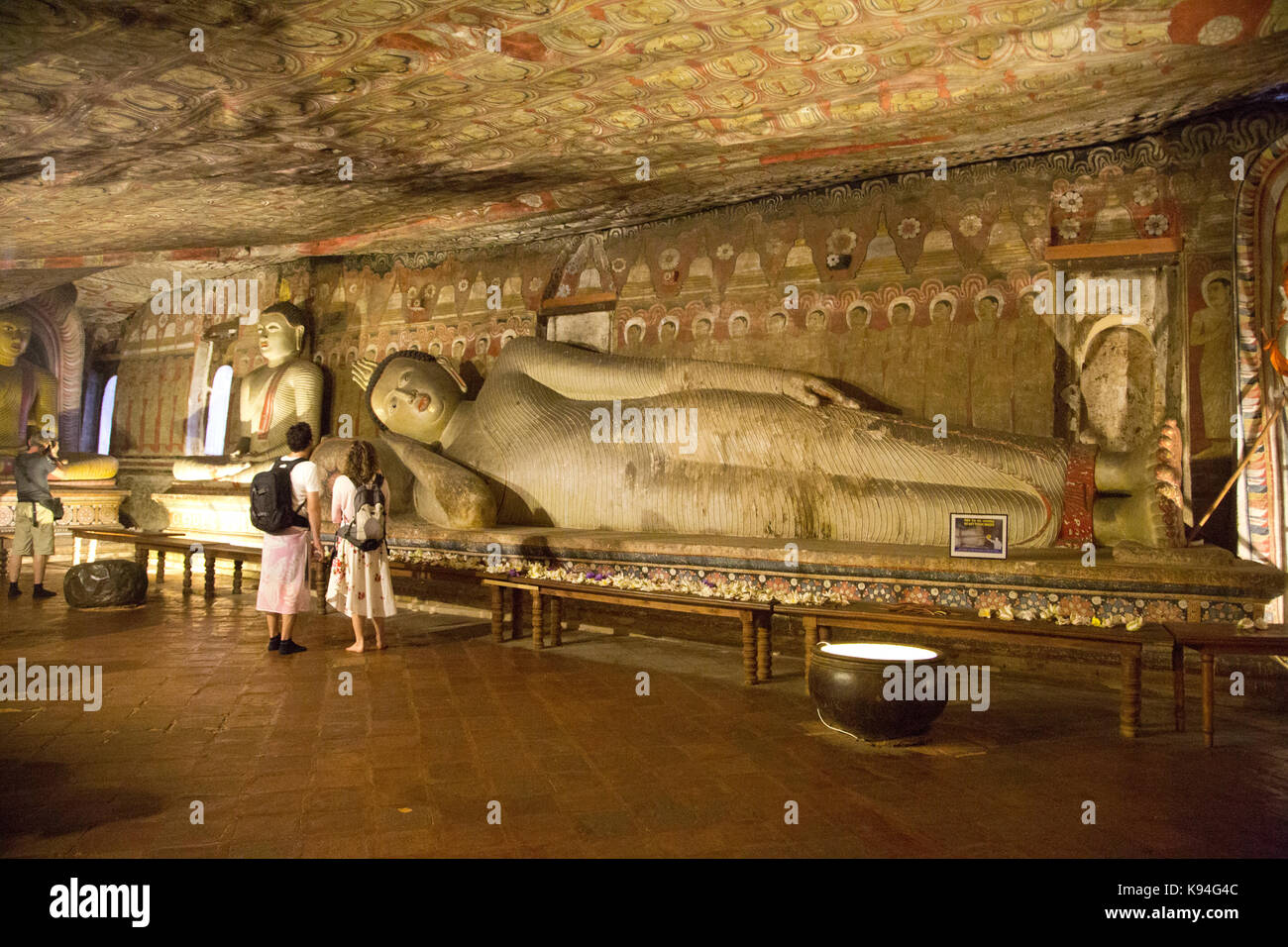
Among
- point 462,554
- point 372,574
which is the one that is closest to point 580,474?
point 462,554

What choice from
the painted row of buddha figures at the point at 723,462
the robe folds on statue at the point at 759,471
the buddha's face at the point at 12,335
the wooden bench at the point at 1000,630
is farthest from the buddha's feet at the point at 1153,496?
the buddha's face at the point at 12,335

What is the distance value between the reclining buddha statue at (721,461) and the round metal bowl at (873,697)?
5.46 ft

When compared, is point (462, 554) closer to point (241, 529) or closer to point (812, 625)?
point (812, 625)

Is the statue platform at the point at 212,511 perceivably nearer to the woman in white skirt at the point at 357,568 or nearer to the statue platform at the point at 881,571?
the statue platform at the point at 881,571

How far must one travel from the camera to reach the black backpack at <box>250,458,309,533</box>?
15.4ft

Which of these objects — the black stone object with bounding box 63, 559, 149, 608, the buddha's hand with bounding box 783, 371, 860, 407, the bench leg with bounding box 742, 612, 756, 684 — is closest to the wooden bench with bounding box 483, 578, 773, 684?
the bench leg with bounding box 742, 612, 756, 684

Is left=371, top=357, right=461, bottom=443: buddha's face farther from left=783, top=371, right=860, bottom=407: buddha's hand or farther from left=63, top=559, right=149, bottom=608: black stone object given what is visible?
left=783, top=371, right=860, bottom=407: buddha's hand

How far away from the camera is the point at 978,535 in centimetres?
426

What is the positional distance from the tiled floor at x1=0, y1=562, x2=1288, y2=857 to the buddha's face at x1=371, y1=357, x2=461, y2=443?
112 inches

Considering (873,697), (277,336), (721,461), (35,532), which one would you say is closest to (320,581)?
(35,532)

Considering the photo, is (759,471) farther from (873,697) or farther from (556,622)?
(873,697)

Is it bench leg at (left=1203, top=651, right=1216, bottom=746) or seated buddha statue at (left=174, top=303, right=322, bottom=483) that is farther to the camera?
seated buddha statue at (left=174, top=303, right=322, bottom=483)

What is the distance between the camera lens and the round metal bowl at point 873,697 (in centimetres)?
324

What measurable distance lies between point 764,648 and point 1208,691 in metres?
1.92
